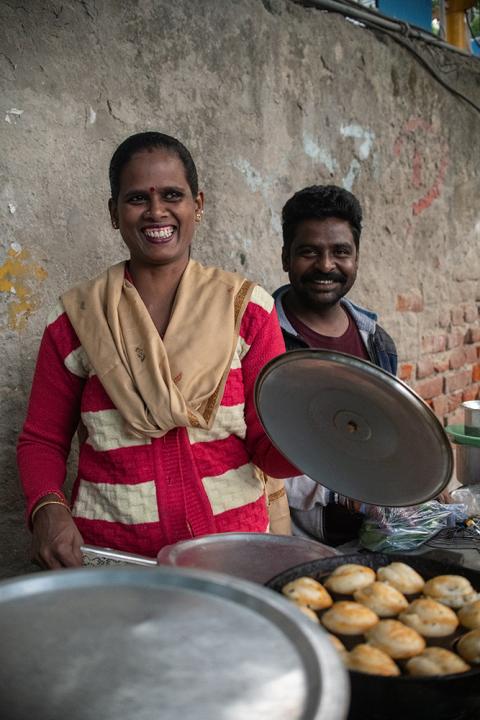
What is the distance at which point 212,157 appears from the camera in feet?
9.23

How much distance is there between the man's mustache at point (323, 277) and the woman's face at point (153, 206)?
0.65m

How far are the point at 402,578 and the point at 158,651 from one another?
0.58m

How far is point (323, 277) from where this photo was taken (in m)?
2.28

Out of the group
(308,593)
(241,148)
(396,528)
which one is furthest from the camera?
(241,148)

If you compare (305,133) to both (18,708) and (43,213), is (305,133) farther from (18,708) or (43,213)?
(18,708)

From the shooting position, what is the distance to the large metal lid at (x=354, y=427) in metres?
1.13

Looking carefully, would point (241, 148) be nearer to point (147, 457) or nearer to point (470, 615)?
point (147, 457)

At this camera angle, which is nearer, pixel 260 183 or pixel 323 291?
pixel 323 291

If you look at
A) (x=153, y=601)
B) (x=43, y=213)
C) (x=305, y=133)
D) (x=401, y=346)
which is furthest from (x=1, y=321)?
(x=401, y=346)

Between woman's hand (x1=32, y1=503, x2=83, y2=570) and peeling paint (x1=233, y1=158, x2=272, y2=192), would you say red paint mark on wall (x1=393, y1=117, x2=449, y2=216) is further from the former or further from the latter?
woman's hand (x1=32, y1=503, x2=83, y2=570)

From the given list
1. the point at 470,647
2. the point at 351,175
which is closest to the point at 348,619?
the point at 470,647

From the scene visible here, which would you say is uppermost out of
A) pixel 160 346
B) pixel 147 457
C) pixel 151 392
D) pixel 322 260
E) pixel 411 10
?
pixel 411 10

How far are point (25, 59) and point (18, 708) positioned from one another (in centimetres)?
196

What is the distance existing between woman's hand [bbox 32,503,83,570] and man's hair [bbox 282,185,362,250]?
1.19 meters
